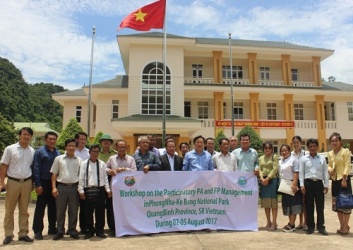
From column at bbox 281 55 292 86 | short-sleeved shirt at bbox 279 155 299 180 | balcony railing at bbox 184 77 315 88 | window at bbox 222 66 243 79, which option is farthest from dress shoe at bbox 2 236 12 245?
column at bbox 281 55 292 86

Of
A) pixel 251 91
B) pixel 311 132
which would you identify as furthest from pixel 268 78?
pixel 311 132

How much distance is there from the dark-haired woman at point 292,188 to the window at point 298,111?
2040 cm

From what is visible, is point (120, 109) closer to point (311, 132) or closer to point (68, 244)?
point (311, 132)

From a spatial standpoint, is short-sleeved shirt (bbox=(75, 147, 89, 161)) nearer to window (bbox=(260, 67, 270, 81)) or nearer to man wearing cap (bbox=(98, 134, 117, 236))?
man wearing cap (bbox=(98, 134, 117, 236))

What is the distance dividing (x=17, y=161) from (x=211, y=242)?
3543 mm

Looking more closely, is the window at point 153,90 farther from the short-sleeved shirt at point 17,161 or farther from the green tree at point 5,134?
the short-sleeved shirt at point 17,161

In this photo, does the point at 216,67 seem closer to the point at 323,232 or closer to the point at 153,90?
the point at 153,90

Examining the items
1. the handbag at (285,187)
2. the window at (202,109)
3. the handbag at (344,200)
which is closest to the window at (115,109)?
the window at (202,109)

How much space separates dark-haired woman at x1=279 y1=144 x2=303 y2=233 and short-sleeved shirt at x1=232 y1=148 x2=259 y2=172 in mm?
509

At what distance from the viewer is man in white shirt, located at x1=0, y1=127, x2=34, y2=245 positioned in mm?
5199

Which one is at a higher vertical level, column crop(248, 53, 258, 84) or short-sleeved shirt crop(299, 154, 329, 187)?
column crop(248, 53, 258, 84)

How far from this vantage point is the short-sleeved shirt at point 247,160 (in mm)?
6315

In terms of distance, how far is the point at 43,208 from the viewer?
18.3ft

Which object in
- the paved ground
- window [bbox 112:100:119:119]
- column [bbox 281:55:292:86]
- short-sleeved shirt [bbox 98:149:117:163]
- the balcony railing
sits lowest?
the paved ground
